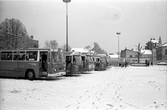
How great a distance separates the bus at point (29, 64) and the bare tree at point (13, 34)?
15.1 m

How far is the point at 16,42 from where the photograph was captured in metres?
36.4

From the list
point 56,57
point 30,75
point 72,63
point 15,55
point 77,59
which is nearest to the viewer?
point 30,75

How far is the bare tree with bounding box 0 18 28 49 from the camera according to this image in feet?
106

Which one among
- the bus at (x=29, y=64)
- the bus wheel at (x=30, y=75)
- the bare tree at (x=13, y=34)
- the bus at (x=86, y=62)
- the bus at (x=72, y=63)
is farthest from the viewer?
the bare tree at (x=13, y=34)

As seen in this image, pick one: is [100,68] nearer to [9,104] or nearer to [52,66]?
[52,66]

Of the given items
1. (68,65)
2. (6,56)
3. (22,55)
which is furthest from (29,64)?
(68,65)

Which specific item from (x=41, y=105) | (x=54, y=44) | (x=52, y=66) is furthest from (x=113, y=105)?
(x=54, y=44)

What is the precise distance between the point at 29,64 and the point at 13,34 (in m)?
19.9

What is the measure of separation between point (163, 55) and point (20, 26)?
225 feet

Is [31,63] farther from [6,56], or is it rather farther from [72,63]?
[72,63]

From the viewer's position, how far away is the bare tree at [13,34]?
32219 mm

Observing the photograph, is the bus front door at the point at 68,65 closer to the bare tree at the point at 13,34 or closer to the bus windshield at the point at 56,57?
the bus windshield at the point at 56,57

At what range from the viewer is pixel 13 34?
34531 millimetres

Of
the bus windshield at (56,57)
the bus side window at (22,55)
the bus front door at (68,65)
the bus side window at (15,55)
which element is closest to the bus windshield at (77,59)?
the bus front door at (68,65)
